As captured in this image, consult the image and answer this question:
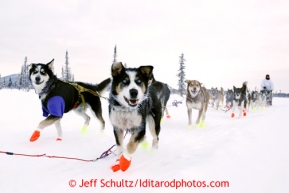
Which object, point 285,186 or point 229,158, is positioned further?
point 229,158

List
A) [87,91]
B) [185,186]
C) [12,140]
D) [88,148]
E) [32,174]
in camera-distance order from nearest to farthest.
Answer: [185,186] < [32,174] < [88,148] < [12,140] < [87,91]

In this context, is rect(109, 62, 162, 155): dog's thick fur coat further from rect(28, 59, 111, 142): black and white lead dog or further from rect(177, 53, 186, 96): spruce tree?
rect(177, 53, 186, 96): spruce tree

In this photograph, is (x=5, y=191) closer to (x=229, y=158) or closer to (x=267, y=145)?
(x=229, y=158)

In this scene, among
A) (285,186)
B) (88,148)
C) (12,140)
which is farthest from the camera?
(12,140)

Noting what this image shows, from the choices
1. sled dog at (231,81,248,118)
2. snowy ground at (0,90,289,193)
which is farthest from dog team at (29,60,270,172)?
sled dog at (231,81,248,118)

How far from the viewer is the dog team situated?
3508 mm

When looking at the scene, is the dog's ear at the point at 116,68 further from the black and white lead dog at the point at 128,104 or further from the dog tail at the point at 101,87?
the dog tail at the point at 101,87

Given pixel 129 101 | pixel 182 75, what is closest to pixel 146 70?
pixel 129 101

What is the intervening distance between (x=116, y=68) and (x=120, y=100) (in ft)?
1.61

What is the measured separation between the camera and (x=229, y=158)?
10.3 feet

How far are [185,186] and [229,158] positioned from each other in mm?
974

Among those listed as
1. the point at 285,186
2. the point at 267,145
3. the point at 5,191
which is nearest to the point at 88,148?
the point at 5,191

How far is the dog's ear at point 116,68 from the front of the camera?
3537mm

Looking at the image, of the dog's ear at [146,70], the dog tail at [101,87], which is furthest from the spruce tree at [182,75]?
the dog's ear at [146,70]
